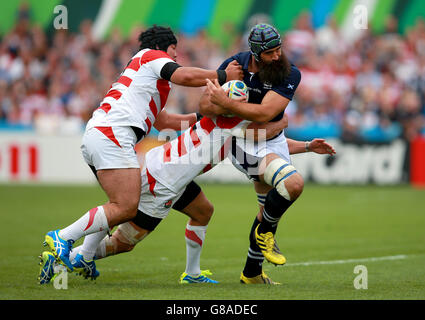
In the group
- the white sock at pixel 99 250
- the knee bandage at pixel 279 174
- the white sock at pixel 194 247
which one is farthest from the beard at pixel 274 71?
the white sock at pixel 99 250

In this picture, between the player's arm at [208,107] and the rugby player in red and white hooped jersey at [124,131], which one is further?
the player's arm at [208,107]

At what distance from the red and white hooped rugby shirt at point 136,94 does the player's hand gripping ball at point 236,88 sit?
1.91 feet

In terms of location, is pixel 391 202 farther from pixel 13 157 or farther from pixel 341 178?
pixel 13 157

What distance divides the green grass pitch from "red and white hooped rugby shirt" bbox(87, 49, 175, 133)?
154 centimetres

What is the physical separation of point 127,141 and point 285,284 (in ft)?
6.67

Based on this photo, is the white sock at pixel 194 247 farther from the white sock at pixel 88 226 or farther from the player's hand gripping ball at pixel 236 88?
the player's hand gripping ball at pixel 236 88

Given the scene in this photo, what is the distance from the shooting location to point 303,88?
2205 cm

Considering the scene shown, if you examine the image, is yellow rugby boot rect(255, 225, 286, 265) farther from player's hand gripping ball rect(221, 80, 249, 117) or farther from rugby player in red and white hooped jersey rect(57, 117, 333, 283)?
player's hand gripping ball rect(221, 80, 249, 117)

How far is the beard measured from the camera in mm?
7082

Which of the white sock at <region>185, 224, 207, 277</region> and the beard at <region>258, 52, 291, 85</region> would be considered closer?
the beard at <region>258, 52, 291, 85</region>

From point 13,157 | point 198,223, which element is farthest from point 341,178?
point 198,223

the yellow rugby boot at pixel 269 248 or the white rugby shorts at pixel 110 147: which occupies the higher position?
the white rugby shorts at pixel 110 147

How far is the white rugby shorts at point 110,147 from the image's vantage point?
22.6ft

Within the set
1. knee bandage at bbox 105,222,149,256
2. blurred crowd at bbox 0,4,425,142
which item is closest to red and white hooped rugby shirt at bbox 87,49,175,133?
knee bandage at bbox 105,222,149,256
